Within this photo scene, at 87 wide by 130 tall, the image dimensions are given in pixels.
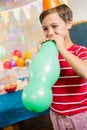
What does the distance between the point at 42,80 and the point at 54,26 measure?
A: 0.73 feet

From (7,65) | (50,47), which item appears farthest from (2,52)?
(50,47)

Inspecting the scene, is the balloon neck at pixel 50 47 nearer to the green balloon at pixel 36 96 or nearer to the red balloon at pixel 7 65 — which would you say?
the green balloon at pixel 36 96

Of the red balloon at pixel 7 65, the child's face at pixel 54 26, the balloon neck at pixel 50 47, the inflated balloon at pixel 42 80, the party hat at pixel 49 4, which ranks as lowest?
the red balloon at pixel 7 65

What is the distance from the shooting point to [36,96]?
68cm

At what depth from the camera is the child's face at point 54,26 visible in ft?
2.75

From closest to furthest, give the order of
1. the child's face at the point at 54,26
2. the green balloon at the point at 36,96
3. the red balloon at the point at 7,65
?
the green balloon at the point at 36,96, the child's face at the point at 54,26, the red balloon at the point at 7,65

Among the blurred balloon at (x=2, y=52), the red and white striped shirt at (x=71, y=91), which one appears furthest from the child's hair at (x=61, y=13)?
the blurred balloon at (x=2, y=52)

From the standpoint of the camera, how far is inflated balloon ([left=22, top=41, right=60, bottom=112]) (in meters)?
0.69

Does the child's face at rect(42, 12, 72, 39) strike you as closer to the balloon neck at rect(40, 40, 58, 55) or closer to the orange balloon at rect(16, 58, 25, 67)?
the balloon neck at rect(40, 40, 58, 55)

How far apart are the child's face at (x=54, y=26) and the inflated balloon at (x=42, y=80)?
0.19 feet

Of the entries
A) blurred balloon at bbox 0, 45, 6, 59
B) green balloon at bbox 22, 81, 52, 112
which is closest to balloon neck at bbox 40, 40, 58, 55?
green balloon at bbox 22, 81, 52, 112

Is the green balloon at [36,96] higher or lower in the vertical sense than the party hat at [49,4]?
lower

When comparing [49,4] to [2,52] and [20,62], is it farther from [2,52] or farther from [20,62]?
[2,52]

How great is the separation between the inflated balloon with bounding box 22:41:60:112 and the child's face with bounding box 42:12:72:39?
0.19ft
